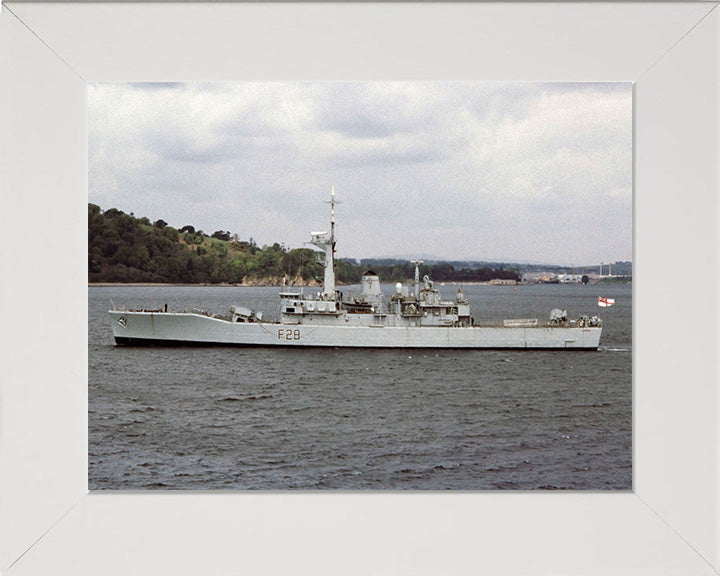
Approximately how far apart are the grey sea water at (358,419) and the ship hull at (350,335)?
0.60 feet

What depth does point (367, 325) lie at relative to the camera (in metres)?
10.3

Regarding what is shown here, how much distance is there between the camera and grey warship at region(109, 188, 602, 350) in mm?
10352

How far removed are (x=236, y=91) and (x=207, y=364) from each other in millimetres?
4936

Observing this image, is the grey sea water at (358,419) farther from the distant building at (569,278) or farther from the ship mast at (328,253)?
the distant building at (569,278)

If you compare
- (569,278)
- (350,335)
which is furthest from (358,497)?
(569,278)

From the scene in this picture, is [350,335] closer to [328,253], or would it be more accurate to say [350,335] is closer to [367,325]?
[367,325]

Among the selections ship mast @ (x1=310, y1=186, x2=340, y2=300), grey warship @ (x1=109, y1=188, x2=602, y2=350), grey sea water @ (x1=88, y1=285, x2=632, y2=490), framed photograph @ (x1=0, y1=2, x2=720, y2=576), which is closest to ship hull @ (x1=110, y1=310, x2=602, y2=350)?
grey warship @ (x1=109, y1=188, x2=602, y2=350)

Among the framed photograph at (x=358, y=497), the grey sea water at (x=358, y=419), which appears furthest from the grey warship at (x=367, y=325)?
Result: the framed photograph at (x=358, y=497)

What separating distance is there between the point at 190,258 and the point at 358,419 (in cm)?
920

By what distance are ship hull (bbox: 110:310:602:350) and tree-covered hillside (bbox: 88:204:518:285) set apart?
3.04 m

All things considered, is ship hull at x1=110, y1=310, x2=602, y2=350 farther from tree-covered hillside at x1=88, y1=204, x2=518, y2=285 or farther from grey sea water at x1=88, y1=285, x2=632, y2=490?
tree-covered hillside at x1=88, y1=204, x2=518, y2=285

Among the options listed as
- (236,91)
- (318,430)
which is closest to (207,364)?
(318,430)

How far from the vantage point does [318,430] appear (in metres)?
7.42
